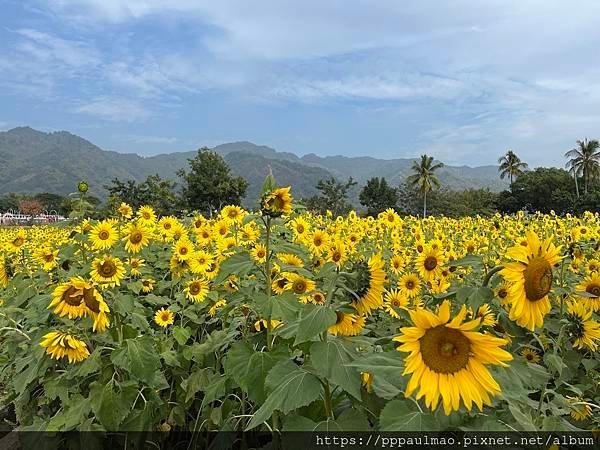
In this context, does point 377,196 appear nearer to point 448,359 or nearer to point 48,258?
point 48,258

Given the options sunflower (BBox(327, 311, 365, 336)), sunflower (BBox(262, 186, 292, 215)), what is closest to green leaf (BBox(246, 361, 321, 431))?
sunflower (BBox(327, 311, 365, 336))

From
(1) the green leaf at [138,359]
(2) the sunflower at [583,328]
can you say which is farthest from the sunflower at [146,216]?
(2) the sunflower at [583,328]

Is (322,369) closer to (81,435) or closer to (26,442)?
(81,435)

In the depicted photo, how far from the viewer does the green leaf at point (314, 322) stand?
1458 mm

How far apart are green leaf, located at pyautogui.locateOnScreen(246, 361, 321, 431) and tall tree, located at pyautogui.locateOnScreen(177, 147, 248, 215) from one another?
56331 millimetres

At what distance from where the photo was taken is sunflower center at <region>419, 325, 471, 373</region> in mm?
1311

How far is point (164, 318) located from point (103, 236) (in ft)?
3.50

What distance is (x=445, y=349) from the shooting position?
1.31 meters

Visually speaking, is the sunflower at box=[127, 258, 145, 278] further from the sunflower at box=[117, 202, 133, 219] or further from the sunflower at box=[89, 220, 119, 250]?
the sunflower at box=[117, 202, 133, 219]

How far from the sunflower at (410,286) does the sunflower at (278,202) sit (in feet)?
5.91

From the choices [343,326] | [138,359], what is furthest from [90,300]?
[343,326]

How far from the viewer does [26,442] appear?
245cm

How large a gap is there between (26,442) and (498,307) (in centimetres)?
240

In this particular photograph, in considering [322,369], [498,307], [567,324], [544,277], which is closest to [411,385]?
[322,369]
